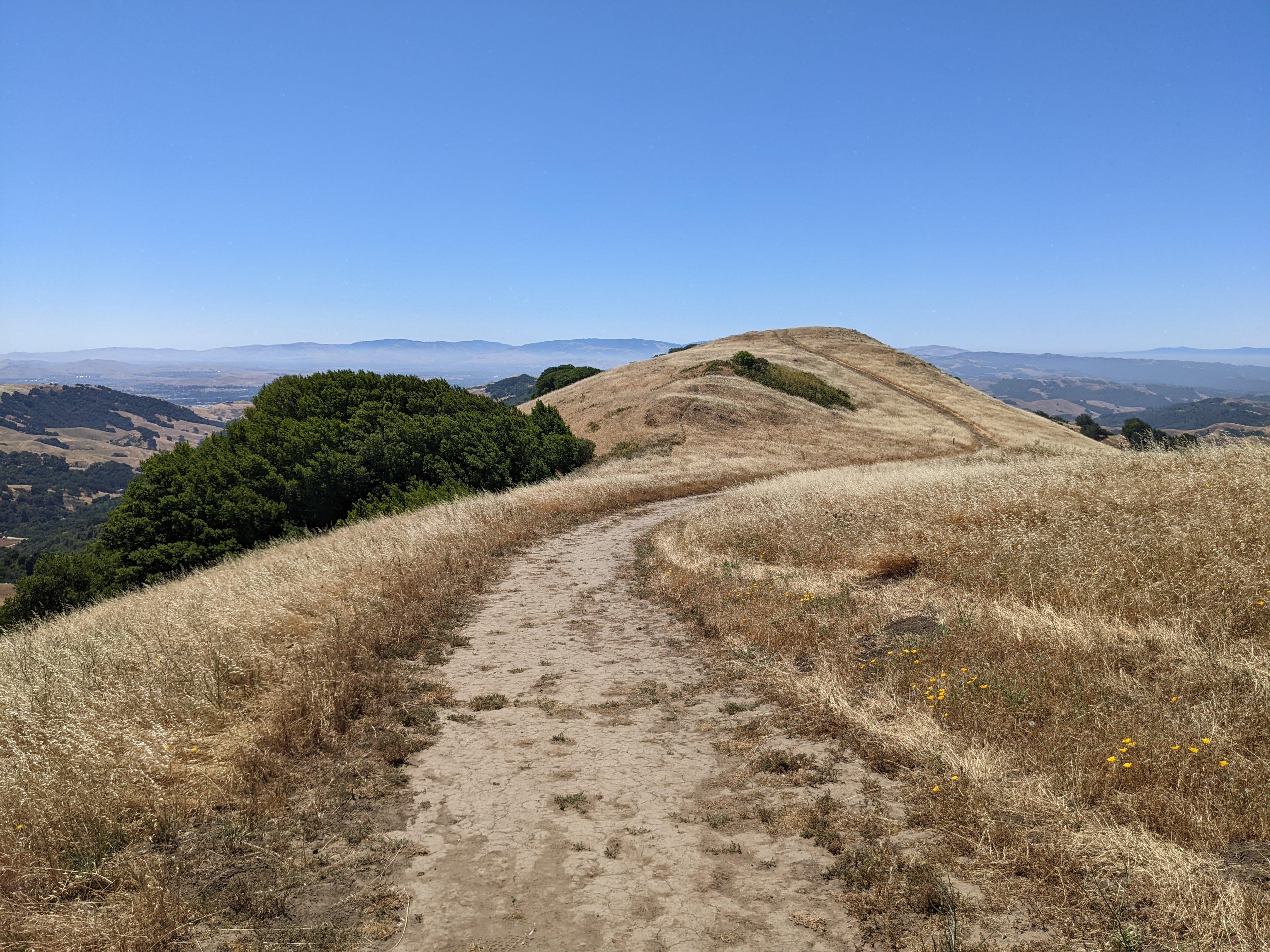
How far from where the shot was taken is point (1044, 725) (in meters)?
4.96

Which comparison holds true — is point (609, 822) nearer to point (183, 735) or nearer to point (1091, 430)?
point (183, 735)

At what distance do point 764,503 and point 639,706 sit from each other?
405 inches

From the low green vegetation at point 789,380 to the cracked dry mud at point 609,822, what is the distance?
144 feet

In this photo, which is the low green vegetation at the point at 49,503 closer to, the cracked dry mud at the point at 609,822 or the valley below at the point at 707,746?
the valley below at the point at 707,746

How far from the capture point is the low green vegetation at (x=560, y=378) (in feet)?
239

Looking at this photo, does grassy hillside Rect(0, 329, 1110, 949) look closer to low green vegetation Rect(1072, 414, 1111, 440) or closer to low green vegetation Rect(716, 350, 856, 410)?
low green vegetation Rect(716, 350, 856, 410)

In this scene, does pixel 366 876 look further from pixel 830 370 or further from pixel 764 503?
pixel 830 370

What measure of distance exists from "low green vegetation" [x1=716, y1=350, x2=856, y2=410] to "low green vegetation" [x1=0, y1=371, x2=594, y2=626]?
914 inches

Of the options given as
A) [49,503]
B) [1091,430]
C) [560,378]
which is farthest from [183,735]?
[49,503]

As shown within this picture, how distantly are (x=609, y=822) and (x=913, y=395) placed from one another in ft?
187

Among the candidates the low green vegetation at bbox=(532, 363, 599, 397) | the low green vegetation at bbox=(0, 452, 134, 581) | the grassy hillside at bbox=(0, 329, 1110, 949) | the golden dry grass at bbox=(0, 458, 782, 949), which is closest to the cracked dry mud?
the grassy hillside at bbox=(0, 329, 1110, 949)

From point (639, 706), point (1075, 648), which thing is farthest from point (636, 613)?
point (1075, 648)

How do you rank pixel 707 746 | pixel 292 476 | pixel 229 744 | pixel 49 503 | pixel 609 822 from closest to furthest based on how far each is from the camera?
pixel 609 822
pixel 229 744
pixel 707 746
pixel 292 476
pixel 49 503

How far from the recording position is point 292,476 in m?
25.5
